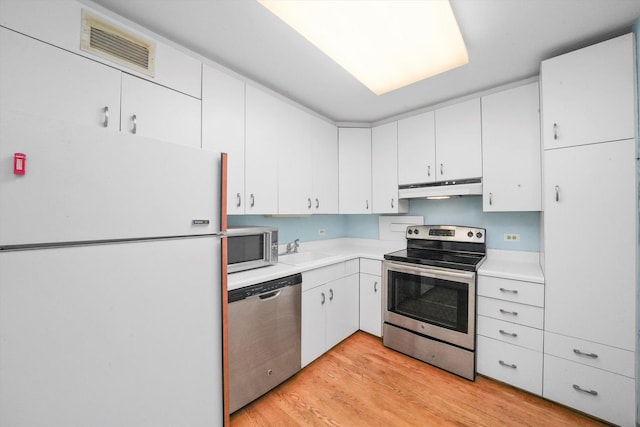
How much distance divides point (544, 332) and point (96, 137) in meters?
2.78

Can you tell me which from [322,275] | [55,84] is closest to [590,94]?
[322,275]

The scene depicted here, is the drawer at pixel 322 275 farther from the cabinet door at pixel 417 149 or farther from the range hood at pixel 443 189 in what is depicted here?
the cabinet door at pixel 417 149

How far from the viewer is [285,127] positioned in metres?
2.27

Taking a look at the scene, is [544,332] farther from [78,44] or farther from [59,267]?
[78,44]

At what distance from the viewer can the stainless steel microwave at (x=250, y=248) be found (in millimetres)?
1779

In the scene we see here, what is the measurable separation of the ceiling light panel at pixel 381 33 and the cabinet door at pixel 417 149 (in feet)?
2.27

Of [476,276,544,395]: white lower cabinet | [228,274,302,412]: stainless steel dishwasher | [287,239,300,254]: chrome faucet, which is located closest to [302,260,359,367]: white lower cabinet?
[228,274,302,412]: stainless steel dishwasher

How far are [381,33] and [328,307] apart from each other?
84.9 inches

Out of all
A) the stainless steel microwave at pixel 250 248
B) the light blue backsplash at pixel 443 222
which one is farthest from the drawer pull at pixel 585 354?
the stainless steel microwave at pixel 250 248

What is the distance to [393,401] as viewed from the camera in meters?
1.73

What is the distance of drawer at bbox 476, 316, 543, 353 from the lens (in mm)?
1736

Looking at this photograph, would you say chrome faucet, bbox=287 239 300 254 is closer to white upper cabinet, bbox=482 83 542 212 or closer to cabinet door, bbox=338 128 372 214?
cabinet door, bbox=338 128 372 214

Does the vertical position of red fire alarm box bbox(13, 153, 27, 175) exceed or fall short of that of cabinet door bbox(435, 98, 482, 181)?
it falls short

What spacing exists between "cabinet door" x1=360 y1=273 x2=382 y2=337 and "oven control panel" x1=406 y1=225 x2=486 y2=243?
0.71 m
